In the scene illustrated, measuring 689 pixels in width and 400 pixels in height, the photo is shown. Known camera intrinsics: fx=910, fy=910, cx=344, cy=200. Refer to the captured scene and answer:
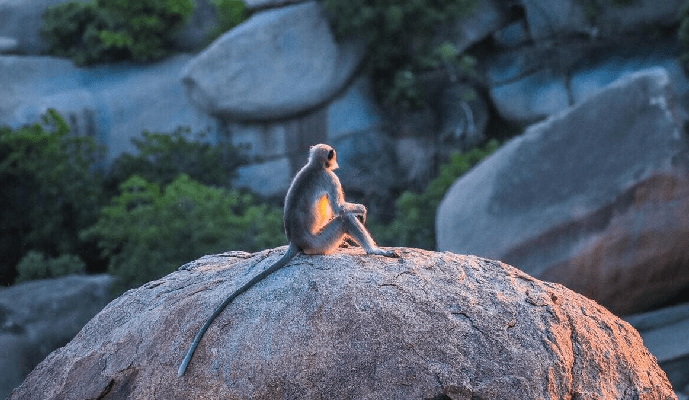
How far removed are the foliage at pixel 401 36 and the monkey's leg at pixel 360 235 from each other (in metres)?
12.1

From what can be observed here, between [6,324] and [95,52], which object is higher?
[95,52]

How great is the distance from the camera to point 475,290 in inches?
205

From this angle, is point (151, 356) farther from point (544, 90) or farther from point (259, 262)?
point (544, 90)

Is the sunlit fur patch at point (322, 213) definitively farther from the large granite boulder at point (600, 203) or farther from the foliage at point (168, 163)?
the foliage at point (168, 163)

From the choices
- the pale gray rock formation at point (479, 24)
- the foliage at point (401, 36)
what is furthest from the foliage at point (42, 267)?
the pale gray rock formation at point (479, 24)

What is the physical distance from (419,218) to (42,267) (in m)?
5.93

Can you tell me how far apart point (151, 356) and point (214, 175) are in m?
11.9

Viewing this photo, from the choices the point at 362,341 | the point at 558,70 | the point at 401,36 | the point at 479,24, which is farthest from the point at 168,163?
the point at 362,341

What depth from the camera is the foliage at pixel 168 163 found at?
16578mm

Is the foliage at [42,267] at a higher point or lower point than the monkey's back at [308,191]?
lower

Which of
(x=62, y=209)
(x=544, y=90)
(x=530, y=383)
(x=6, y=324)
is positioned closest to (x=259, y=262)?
(x=530, y=383)

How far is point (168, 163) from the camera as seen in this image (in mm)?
16656

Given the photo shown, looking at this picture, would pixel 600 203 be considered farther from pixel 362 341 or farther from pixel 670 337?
pixel 362 341

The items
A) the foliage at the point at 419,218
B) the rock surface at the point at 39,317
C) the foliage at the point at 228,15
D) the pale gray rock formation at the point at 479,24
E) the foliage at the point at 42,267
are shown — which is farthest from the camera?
the pale gray rock formation at the point at 479,24
